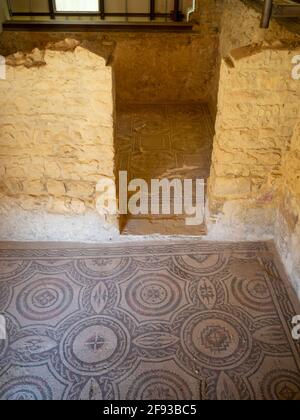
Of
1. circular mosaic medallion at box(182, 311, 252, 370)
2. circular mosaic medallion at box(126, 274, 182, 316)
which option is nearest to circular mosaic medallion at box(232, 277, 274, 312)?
circular mosaic medallion at box(182, 311, 252, 370)

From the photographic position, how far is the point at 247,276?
3.11m

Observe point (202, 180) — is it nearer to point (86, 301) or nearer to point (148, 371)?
point (86, 301)

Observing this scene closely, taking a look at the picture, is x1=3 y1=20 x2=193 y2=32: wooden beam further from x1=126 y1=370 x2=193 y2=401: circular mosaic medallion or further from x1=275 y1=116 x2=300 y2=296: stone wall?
x1=126 y1=370 x2=193 y2=401: circular mosaic medallion

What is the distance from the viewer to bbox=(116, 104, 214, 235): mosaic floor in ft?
11.7

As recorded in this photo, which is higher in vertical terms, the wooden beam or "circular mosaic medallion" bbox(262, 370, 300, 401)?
the wooden beam

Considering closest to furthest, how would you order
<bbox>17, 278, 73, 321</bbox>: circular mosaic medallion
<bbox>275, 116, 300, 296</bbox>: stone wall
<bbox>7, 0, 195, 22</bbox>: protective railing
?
<bbox>17, 278, 73, 321</bbox>: circular mosaic medallion → <bbox>275, 116, 300, 296</bbox>: stone wall → <bbox>7, 0, 195, 22</bbox>: protective railing

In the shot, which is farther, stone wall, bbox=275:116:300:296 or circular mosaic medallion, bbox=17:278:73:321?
stone wall, bbox=275:116:300:296

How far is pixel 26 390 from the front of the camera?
2314mm

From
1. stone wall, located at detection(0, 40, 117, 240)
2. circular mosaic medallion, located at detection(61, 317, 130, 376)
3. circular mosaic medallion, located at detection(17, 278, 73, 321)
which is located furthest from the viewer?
circular mosaic medallion, located at detection(17, 278, 73, 321)

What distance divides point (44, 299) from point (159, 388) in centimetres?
110

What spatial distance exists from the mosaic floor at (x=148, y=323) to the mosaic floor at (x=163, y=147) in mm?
260

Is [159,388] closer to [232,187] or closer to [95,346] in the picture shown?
[95,346]

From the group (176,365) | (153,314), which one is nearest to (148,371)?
(176,365)

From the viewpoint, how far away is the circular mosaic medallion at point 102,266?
3117 mm
